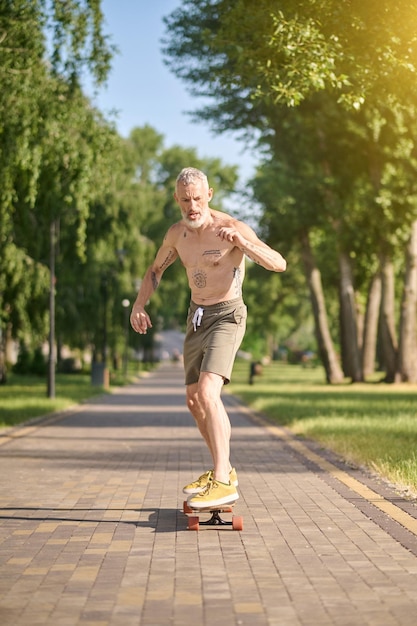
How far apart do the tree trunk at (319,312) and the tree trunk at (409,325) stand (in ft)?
18.8

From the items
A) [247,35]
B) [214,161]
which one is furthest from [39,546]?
[214,161]

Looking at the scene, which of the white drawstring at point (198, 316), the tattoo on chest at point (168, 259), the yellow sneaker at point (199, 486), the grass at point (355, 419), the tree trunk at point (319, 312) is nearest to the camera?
the yellow sneaker at point (199, 486)

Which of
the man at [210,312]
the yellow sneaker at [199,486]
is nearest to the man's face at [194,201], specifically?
the man at [210,312]

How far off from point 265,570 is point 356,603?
96 centimetres

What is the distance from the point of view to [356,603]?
5.76 metres

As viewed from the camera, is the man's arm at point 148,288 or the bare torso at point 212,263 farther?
the man's arm at point 148,288

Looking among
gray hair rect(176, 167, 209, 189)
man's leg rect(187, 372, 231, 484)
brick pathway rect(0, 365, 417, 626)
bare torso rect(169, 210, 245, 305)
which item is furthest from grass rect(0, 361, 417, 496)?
gray hair rect(176, 167, 209, 189)

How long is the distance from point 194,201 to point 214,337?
0.92 metres

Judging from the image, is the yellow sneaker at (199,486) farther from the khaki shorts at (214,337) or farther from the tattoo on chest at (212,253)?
the tattoo on chest at (212,253)

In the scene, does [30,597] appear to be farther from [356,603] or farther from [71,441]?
[71,441]

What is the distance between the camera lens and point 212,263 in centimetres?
830

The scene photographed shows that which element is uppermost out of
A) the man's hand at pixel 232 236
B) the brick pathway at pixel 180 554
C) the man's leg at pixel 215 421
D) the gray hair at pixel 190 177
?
the gray hair at pixel 190 177

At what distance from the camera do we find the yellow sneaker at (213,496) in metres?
7.95

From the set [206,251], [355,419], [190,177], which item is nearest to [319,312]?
[355,419]
